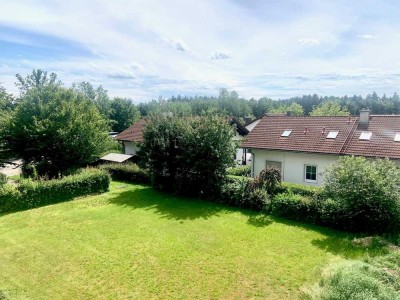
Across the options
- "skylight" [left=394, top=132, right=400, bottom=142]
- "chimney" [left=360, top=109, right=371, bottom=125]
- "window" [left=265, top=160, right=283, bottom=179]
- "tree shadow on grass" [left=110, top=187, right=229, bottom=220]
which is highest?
"chimney" [left=360, top=109, right=371, bottom=125]

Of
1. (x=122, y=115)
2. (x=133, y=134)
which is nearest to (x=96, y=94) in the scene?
(x=122, y=115)

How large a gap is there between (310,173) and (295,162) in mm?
1252

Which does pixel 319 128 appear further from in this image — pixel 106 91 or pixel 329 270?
pixel 106 91

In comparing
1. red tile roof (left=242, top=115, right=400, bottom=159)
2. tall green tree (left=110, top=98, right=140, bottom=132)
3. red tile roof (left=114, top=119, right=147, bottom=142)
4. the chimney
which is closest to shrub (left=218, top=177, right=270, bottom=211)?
red tile roof (left=242, top=115, right=400, bottom=159)

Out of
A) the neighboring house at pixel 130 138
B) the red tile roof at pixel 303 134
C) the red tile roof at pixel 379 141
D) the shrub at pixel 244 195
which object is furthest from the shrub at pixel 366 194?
the neighboring house at pixel 130 138

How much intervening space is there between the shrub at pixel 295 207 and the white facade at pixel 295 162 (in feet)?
15.9

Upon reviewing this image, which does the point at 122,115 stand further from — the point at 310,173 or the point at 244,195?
the point at 244,195

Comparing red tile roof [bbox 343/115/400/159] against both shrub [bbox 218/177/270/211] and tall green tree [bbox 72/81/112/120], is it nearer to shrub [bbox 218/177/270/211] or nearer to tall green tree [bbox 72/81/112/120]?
shrub [bbox 218/177/270/211]

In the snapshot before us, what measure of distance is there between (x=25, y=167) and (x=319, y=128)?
23.0 meters

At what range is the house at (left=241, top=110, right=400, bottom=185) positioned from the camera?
727 inches

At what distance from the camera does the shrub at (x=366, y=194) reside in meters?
12.2

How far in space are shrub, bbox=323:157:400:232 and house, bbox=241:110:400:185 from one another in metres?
5.68

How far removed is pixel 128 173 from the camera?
24531 mm

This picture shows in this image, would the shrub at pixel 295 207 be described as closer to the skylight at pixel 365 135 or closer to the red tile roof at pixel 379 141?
the red tile roof at pixel 379 141
